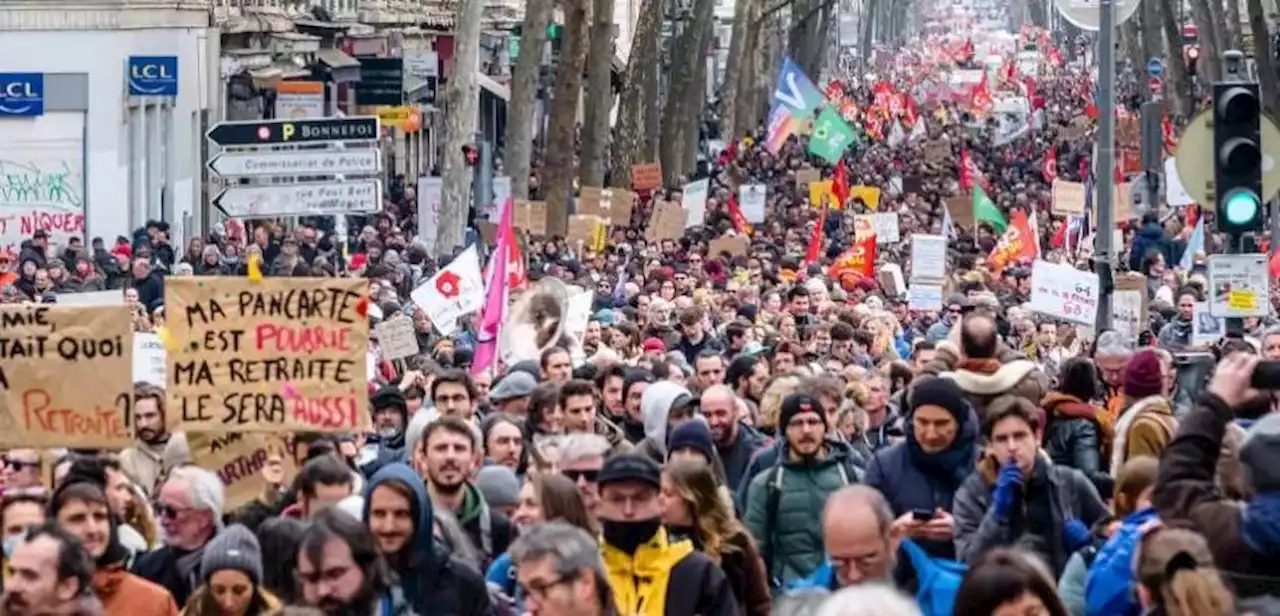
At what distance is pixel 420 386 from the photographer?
1602cm

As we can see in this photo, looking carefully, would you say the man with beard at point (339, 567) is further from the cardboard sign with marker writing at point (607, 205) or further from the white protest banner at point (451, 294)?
the cardboard sign with marker writing at point (607, 205)

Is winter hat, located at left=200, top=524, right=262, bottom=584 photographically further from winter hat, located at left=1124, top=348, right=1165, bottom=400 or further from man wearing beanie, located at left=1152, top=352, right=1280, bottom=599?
winter hat, located at left=1124, top=348, right=1165, bottom=400

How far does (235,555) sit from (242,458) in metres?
2.89

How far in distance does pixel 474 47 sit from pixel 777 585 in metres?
24.7

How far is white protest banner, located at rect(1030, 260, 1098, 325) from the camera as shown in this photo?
66.3 ft

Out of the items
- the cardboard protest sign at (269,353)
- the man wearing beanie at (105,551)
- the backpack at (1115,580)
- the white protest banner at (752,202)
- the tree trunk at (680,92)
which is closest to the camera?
the backpack at (1115,580)

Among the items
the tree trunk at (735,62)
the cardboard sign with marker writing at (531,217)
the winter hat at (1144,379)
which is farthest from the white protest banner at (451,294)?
the tree trunk at (735,62)

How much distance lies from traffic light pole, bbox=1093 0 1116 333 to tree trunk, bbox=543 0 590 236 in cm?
2068

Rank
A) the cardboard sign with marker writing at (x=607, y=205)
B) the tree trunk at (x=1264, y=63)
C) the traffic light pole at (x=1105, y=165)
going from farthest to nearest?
the tree trunk at (x=1264, y=63)
the cardboard sign with marker writing at (x=607, y=205)
the traffic light pole at (x=1105, y=165)

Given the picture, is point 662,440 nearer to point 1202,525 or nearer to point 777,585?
point 777,585

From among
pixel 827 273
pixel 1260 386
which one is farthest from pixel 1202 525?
pixel 827 273

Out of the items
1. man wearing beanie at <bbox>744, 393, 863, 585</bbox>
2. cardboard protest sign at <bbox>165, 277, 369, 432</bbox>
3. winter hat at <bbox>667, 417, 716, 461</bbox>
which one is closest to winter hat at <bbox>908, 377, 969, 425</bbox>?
man wearing beanie at <bbox>744, 393, 863, 585</bbox>

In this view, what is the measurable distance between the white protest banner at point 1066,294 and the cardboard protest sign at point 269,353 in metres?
8.95

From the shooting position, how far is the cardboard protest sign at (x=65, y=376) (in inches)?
454
